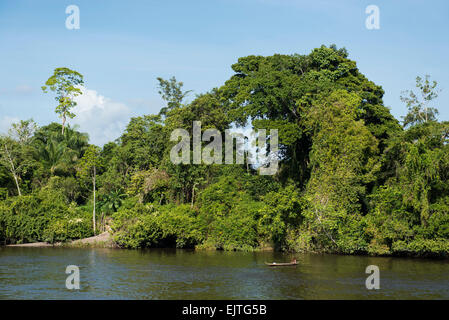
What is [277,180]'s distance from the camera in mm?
38031

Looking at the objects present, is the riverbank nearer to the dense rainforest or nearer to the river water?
the dense rainforest

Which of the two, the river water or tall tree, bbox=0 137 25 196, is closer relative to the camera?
the river water

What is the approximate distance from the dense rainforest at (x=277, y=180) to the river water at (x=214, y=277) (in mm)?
2242

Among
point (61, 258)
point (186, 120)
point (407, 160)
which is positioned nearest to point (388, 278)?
point (407, 160)

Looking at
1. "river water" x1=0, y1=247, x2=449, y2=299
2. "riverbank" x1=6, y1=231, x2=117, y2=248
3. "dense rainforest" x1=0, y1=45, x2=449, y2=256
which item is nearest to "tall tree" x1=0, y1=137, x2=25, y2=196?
"dense rainforest" x1=0, y1=45, x2=449, y2=256

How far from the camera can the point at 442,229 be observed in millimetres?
27766

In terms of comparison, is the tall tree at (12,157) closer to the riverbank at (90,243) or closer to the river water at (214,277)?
the riverbank at (90,243)

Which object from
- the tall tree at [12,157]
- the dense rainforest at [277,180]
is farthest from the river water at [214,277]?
the tall tree at [12,157]

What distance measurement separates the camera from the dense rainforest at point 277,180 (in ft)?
98.1

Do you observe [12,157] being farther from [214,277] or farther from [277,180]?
[214,277]

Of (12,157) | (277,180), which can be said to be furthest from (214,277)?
(12,157)

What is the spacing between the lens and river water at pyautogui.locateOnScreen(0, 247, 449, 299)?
1936 centimetres

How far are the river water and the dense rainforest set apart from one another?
2.24m

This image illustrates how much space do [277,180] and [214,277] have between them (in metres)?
16.4
